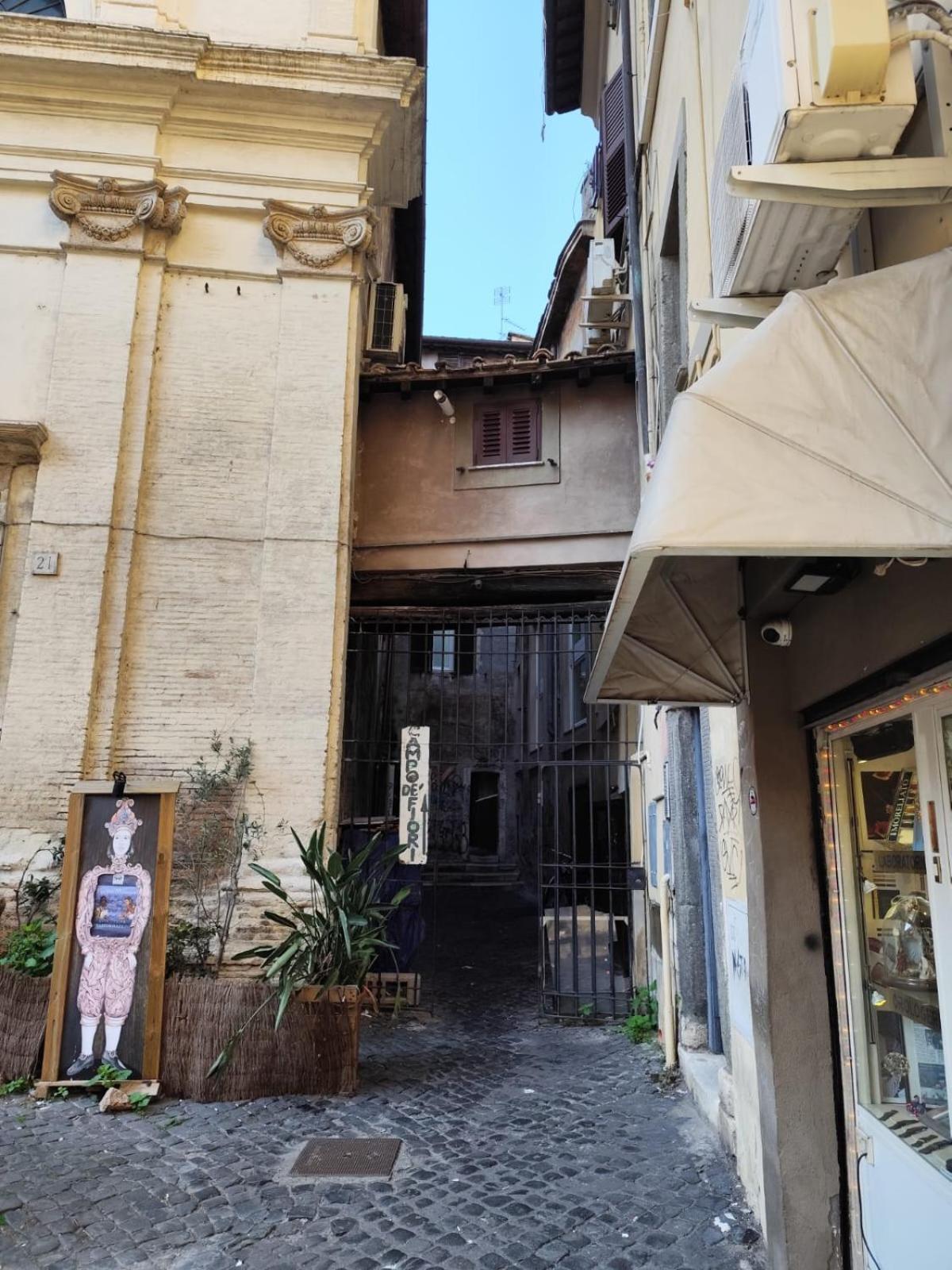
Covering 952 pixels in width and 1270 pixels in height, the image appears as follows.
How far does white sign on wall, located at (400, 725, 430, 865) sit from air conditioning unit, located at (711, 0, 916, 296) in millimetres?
6287

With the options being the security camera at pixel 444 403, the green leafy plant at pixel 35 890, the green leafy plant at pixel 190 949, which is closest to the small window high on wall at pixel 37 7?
the security camera at pixel 444 403

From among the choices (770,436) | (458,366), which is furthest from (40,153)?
(770,436)

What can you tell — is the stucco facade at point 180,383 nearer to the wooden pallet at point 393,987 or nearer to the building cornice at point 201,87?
the building cornice at point 201,87

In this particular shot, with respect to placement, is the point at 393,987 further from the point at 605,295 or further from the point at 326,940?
the point at 605,295

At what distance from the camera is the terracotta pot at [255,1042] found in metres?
5.88

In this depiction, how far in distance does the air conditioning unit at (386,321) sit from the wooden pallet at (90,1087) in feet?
26.7

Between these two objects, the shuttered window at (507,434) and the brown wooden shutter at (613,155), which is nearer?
the shuttered window at (507,434)

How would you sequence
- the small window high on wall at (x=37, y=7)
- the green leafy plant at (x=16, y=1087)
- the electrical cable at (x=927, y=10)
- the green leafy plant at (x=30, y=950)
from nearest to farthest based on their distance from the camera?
the electrical cable at (x=927, y=10) → the green leafy plant at (x=16, y=1087) → the green leafy plant at (x=30, y=950) → the small window high on wall at (x=37, y=7)

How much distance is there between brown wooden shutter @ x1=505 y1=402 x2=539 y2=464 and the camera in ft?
33.5

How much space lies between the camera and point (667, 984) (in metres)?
6.41

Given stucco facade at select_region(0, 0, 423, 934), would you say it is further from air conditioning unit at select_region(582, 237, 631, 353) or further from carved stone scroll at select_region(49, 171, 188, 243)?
air conditioning unit at select_region(582, 237, 631, 353)

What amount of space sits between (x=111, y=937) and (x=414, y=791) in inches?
121

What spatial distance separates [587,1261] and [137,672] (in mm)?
6173

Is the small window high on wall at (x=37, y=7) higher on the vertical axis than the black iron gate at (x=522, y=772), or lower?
higher
